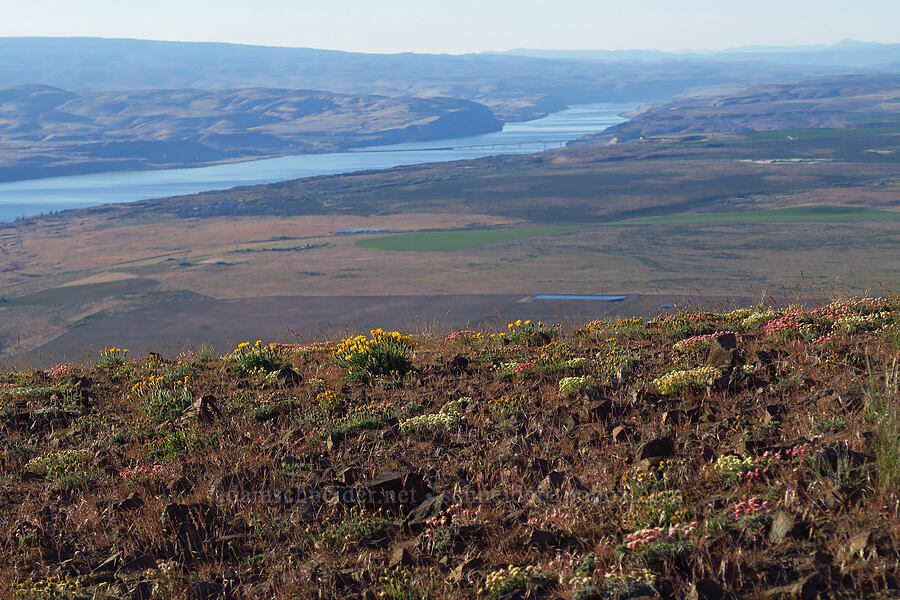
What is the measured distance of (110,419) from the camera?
776 cm

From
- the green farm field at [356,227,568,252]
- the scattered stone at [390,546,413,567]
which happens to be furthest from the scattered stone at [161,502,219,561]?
the green farm field at [356,227,568,252]

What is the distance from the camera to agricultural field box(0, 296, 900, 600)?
415cm

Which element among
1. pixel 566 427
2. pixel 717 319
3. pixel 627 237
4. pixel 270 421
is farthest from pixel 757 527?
pixel 627 237

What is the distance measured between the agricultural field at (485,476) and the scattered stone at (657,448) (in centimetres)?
2

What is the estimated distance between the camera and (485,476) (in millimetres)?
5598

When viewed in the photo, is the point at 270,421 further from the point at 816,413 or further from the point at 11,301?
the point at 11,301

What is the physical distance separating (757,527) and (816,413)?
5.83 feet

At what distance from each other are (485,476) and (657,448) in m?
1.21

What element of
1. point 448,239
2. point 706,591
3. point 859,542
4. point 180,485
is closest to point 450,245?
point 448,239

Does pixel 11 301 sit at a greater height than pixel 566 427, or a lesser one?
lesser

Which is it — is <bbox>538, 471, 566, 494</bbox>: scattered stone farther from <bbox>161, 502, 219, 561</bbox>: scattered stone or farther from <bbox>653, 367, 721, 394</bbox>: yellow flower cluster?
<bbox>161, 502, 219, 561</bbox>: scattered stone

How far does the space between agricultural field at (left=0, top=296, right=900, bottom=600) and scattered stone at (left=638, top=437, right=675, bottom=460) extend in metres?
0.02

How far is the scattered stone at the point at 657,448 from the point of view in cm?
553

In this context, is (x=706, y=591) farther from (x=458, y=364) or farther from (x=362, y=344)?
(x=362, y=344)
